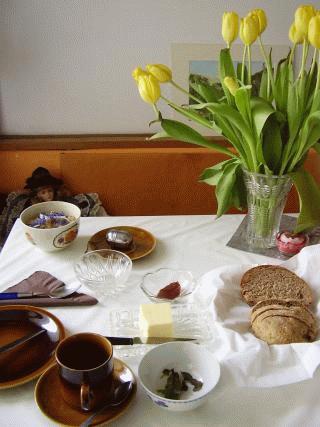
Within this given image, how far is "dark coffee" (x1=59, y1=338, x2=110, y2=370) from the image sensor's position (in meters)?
0.64

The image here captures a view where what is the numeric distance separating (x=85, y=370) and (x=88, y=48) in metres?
1.45

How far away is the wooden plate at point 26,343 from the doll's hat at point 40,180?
0.88m

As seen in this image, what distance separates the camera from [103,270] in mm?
988

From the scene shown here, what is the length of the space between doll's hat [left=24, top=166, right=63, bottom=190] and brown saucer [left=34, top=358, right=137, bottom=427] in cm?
105

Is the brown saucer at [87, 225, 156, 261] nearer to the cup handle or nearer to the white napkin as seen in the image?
the white napkin

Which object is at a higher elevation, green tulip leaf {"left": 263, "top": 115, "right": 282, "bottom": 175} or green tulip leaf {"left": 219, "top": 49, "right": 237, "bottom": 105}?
green tulip leaf {"left": 219, "top": 49, "right": 237, "bottom": 105}

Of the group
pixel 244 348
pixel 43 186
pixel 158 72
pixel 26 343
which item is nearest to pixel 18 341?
pixel 26 343

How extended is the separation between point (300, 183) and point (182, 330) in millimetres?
461

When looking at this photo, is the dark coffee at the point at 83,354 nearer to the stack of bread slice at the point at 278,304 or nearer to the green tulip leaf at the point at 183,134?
the stack of bread slice at the point at 278,304

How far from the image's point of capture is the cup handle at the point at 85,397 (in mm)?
598

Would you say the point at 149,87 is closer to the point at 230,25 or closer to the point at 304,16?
the point at 230,25

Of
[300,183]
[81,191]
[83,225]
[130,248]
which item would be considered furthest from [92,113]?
[300,183]

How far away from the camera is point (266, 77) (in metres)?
1.07

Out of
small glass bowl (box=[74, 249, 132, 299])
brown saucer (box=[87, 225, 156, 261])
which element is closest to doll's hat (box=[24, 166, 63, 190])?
brown saucer (box=[87, 225, 156, 261])
